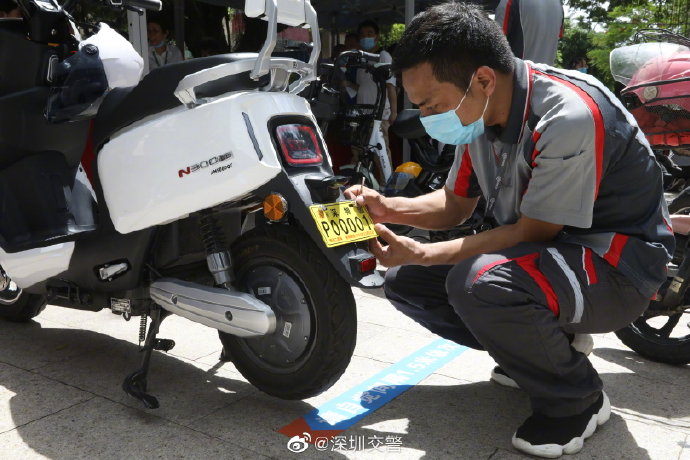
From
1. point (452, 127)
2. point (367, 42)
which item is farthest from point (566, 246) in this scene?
point (367, 42)

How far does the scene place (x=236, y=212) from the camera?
8.27 ft

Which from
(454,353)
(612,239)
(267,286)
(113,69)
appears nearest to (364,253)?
(267,286)

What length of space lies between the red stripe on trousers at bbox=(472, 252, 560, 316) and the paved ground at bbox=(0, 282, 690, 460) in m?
0.46

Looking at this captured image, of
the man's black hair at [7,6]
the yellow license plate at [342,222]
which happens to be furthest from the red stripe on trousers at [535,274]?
the man's black hair at [7,6]

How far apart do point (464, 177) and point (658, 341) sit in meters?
1.11

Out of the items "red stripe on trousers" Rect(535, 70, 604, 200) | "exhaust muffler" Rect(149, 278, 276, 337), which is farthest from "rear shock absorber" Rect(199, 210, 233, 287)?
"red stripe on trousers" Rect(535, 70, 604, 200)

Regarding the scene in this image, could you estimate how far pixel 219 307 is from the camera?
7.09 ft

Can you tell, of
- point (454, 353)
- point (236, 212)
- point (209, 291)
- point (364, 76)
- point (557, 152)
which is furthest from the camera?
point (364, 76)

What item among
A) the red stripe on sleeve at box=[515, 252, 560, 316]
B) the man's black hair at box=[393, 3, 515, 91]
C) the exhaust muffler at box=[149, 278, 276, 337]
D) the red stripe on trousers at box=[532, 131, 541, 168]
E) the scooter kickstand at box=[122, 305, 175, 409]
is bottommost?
the scooter kickstand at box=[122, 305, 175, 409]

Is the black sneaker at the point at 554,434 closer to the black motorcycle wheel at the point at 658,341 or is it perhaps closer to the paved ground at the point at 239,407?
the paved ground at the point at 239,407

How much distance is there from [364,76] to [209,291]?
349 centimetres

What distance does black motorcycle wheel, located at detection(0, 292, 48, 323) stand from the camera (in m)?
3.14

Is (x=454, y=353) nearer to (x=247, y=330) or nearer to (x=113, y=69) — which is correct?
(x=247, y=330)

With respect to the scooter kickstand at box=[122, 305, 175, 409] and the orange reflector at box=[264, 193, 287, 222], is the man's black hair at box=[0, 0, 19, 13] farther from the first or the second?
the orange reflector at box=[264, 193, 287, 222]
